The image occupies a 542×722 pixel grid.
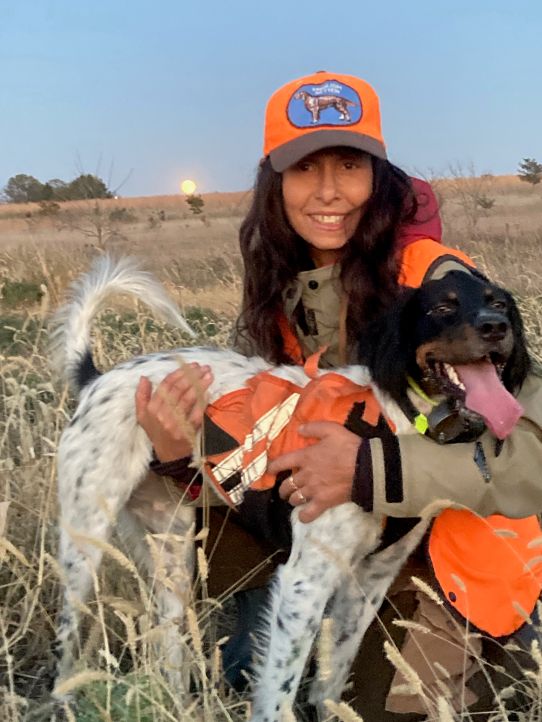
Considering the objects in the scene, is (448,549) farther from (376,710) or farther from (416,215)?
(416,215)

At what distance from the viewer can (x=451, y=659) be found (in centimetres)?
258

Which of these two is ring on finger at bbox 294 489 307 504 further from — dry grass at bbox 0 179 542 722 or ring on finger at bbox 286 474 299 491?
dry grass at bbox 0 179 542 722

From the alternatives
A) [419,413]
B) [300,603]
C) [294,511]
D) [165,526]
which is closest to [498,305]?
[419,413]

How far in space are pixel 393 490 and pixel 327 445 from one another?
0.23 metres

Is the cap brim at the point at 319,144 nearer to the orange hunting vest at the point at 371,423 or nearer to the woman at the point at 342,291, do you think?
the woman at the point at 342,291

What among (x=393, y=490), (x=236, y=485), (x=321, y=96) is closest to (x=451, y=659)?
(x=393, y=490)

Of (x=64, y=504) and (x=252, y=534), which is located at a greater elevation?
(x=64, y=504)

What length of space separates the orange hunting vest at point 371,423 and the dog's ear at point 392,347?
124 millimetres

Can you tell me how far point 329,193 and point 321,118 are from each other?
0.24 metres

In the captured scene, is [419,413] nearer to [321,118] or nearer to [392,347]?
[392,347]

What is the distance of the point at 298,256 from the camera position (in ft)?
10.1

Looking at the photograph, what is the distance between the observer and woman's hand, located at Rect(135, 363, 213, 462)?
8.36 feet

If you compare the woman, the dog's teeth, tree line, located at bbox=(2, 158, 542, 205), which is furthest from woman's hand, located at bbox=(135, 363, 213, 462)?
tree line, located at bbox=(2, 158, 542, 205)

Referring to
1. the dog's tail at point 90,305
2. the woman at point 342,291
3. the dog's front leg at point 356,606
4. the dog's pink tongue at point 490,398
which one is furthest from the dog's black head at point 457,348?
the dog's tail at point 90,305
